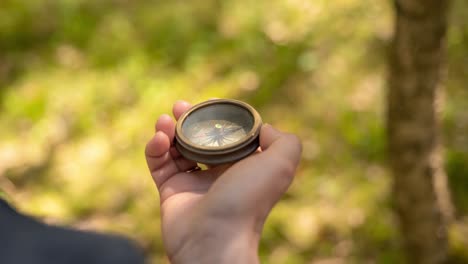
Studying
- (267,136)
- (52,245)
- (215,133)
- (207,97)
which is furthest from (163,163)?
(207,97)

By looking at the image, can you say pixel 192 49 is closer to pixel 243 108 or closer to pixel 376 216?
pixel 376 216

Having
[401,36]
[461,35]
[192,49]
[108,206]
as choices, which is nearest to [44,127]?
[108,206]

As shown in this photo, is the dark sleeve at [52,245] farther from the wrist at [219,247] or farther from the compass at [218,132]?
the compass at [218,132]

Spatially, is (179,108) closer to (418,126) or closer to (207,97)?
(418,126)

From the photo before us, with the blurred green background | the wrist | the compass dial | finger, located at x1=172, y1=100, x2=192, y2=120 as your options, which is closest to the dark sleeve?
the wrist

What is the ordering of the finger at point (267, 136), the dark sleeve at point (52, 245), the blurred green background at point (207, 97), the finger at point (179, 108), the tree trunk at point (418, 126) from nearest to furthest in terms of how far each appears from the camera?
the dark sleeve at point (52, 245)
the finger at point (267, 136)
the finger at point (179, 108)
the tree trunk at point (418, 126)
the blurred green background at point (207, 97)

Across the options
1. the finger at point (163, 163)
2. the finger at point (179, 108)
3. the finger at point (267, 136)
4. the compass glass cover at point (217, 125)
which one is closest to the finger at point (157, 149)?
the finger at point (163, 163)

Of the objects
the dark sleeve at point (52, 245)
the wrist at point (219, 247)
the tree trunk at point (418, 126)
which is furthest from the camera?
the tree trunk at point (418, 126)

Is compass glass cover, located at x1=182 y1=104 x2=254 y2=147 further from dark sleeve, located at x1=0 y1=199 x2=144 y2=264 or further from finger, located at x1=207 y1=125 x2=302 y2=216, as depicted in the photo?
dark sleeve, located at x1=0 y1=199 x2=144 y2=264
